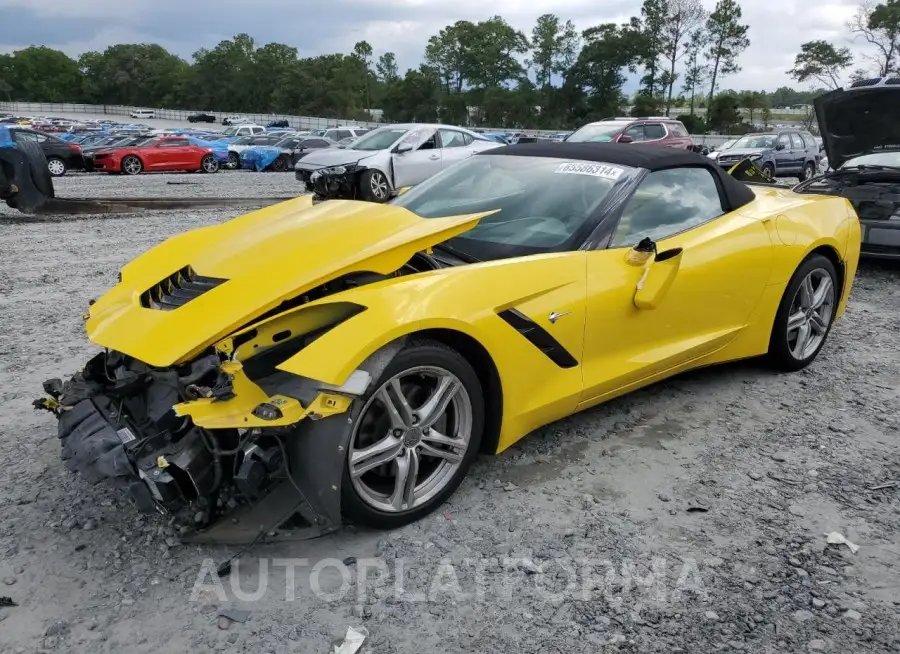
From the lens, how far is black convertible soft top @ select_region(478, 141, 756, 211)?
12.0 feet

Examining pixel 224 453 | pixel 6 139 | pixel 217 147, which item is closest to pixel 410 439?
pixel 224 453

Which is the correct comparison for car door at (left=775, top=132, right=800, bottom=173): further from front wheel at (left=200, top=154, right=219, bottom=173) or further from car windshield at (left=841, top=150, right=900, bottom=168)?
front wheel at (left=200, top=154, right=219, bottom=173)

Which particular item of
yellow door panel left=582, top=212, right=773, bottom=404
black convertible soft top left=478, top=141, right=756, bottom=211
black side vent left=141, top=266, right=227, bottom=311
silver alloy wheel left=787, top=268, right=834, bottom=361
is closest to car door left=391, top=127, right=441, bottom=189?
black convertible soft top left=478, top=141, right=756, bottom=211

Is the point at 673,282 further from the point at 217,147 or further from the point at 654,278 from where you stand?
the point at 217,147

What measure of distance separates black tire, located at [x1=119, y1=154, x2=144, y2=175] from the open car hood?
19.7 meters

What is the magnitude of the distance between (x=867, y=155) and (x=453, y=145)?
8526mm

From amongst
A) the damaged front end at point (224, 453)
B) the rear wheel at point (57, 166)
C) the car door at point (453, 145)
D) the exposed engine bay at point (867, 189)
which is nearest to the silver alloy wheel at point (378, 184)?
the car door at point (453, 145)

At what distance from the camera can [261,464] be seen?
2.31m

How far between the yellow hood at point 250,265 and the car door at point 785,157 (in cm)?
1878

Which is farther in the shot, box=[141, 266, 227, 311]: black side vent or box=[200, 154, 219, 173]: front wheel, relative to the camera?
box=[200, 154, 219, 173]: front wheel

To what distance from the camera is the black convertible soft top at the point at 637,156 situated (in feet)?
12.0

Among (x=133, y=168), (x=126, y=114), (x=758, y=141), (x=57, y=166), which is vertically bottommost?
(x=133, y=168)

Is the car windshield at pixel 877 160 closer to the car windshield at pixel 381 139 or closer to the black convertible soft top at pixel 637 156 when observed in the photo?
the black convertible soft top at pixel 637 156

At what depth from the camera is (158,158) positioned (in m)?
22.0
